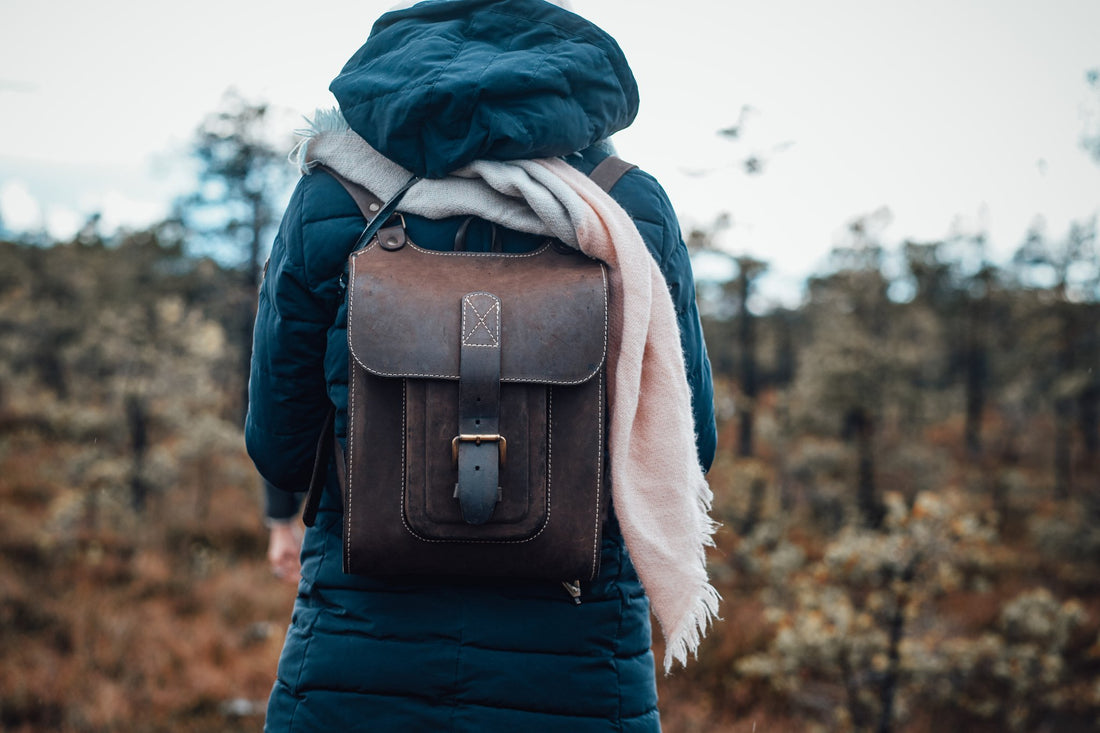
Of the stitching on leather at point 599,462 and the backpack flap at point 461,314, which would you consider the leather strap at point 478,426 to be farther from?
the stitching on leather at point 599,462

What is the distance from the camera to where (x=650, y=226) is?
4.31ft

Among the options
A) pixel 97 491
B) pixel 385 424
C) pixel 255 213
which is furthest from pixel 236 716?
pixel 255 213

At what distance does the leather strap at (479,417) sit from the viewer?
42.3 inches

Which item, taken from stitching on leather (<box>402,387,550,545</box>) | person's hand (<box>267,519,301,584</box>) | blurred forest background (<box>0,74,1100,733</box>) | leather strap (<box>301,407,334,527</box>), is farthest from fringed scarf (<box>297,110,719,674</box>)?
blurred forest background (<box>0,74,1100,733</box>)

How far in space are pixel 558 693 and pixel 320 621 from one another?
0.43 meters

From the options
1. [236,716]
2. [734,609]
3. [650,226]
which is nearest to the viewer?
[650,226]

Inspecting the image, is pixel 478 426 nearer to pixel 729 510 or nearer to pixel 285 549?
pixel 285 549

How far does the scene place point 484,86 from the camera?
113 cm

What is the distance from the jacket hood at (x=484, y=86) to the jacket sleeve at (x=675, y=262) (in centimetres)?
12

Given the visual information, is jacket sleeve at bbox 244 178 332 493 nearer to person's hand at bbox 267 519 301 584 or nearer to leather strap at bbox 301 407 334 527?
leather strap at bbox 301 407 334 527

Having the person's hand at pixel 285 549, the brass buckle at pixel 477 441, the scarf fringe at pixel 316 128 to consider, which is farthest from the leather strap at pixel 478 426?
the person's hand at pixel 285 549

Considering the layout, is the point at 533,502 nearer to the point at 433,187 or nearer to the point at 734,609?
the point at 433,187

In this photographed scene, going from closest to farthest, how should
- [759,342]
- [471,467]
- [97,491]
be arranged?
1. [471,467]
2. [97,491]
3. [759,342]

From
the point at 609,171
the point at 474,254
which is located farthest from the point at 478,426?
the point at 609,171
